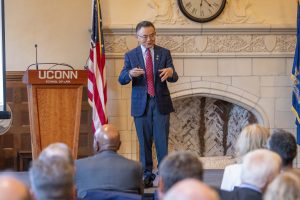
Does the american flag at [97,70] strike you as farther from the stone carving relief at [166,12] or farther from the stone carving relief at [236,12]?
the stone carving relief at [236,12]

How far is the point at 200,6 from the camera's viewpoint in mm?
6656

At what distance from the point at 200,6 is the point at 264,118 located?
5.10 ft

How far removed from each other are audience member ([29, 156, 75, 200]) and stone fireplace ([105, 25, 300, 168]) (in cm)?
448

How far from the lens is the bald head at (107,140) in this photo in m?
3.50

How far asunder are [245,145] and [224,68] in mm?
3538

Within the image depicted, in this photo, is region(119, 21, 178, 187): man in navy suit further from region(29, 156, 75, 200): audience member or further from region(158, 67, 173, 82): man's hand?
region(29, 156, 75, 200): audience member

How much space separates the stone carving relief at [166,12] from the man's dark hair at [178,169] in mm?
4545

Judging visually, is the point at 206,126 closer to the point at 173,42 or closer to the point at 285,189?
the point at 173,42

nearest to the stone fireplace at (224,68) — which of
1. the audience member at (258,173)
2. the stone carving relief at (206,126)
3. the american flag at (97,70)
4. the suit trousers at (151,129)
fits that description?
the american flag at (97,70)

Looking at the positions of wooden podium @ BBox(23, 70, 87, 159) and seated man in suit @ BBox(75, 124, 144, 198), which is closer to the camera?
seated man in suit @ BBox(75, 124, 144, 198)

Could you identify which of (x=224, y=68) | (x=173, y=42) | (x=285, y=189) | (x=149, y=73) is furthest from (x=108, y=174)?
(x=224, y=68)

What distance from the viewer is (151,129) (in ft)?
16.1

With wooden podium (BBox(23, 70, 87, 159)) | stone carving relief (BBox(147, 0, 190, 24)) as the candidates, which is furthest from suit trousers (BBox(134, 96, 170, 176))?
stone carving relief (BBox(147, 0, 190, 24))

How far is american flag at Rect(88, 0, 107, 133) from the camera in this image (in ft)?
20.4
